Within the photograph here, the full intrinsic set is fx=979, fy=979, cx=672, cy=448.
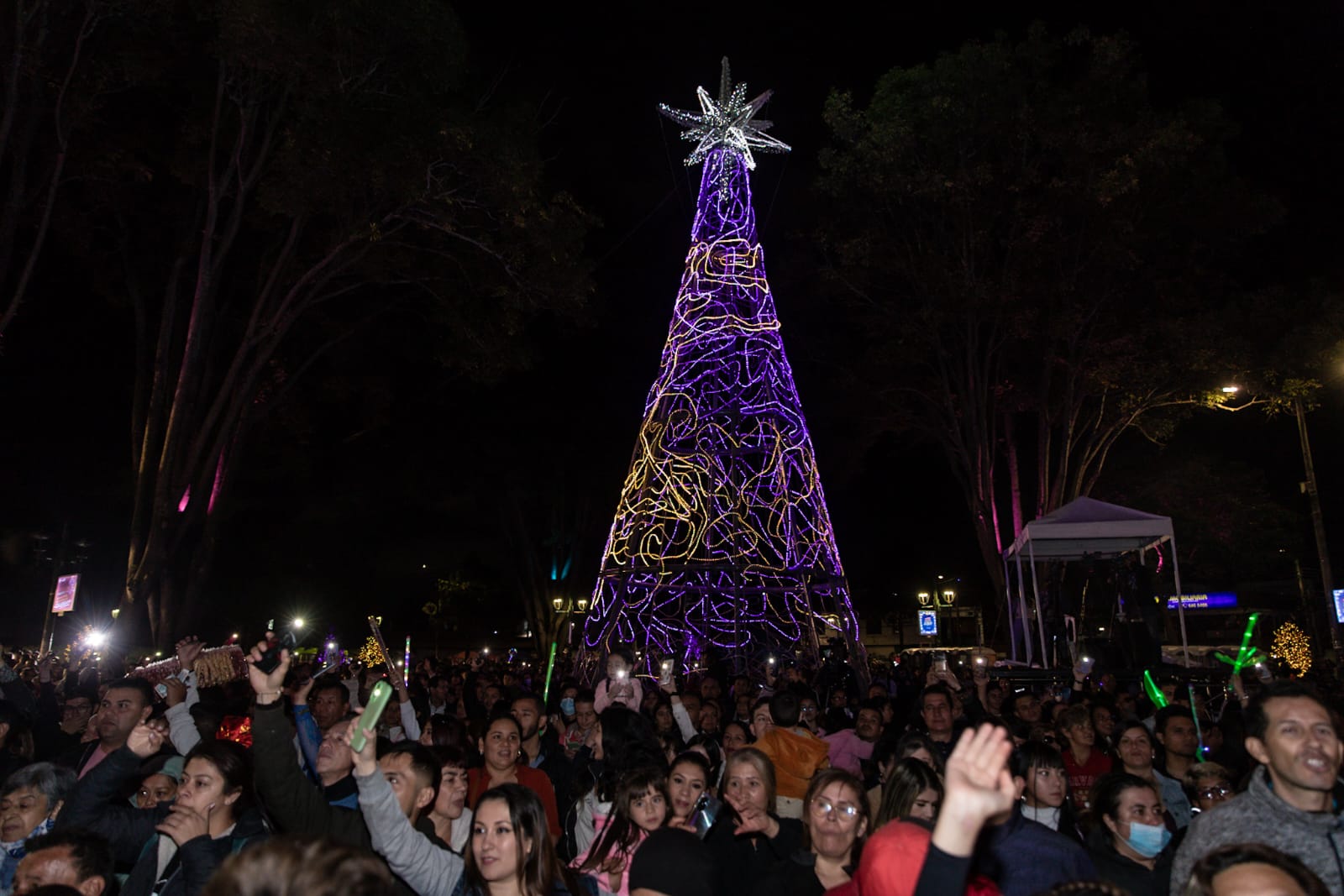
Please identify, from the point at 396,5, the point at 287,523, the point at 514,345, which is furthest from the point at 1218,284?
the point at 287,523

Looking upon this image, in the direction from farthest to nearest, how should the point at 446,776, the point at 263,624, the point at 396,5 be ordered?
1. the point at 263,624
2. the point at 396,5
3. the point at 446,776

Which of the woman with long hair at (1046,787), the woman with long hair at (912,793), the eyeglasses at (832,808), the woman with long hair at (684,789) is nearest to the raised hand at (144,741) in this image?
the woman with long hair at (684,789)

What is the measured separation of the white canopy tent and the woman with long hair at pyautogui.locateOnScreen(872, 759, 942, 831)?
1120 cm

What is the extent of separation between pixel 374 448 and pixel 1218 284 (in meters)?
19.1

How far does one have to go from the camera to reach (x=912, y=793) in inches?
159

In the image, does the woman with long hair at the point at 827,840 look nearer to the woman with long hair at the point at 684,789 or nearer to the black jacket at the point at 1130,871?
the woman with long hair at the point at 684,789

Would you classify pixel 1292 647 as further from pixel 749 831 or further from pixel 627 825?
pixel 627 825

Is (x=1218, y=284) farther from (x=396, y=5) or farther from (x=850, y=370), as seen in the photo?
(x=396, y=5)

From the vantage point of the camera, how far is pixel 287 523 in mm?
23656

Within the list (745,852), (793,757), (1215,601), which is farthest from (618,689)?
(1215,601)

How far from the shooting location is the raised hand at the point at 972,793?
2266 mm

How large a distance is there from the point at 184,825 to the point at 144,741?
0.71 metres

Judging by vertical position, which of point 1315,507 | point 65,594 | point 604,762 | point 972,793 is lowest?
point 604,762

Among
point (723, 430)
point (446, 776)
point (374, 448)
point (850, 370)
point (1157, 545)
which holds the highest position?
point (850, 370)
